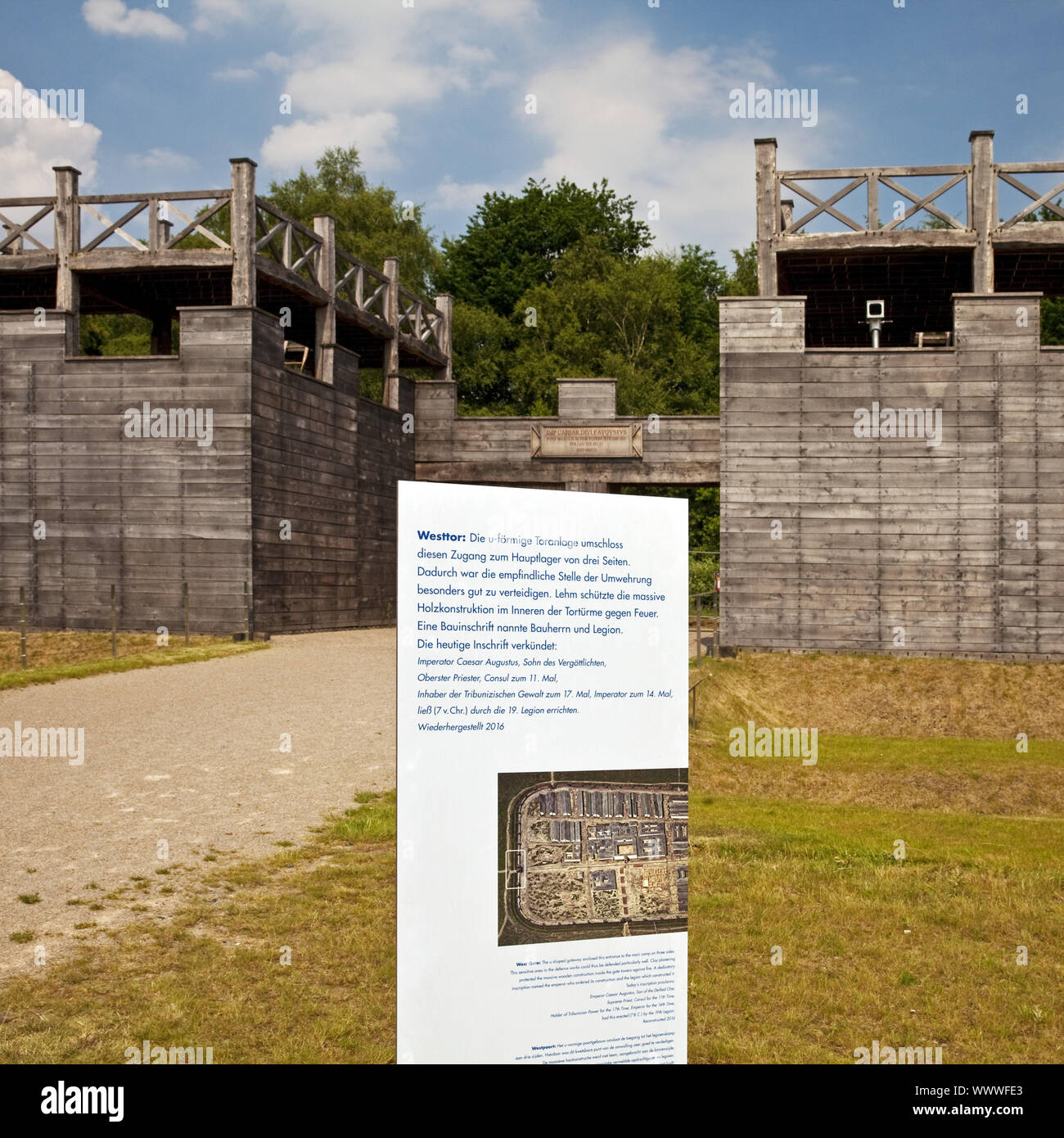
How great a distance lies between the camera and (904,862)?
8.33m

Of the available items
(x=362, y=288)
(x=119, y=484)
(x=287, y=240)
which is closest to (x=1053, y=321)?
(x=362, y=288)

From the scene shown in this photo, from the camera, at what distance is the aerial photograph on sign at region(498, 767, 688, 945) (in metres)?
4.32

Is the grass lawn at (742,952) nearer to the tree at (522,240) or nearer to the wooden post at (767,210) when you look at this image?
the wooden post at (767,210)

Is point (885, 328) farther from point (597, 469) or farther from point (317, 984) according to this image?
point (317, 984)

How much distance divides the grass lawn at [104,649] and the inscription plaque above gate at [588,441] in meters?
9.16

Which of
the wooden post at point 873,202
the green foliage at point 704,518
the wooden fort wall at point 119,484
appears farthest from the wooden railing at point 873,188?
the green foliage at point 704,518

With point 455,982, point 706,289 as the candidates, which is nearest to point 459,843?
point 455,982

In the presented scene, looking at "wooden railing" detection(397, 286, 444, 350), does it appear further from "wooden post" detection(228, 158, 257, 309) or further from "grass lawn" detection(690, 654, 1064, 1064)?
"grass lawn" detection(690, 654, 1064, 1064)

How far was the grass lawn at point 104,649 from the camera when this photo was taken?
61.5ft

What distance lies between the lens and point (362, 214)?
4988cm

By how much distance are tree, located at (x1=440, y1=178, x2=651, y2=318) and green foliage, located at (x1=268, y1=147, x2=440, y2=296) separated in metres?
3.20

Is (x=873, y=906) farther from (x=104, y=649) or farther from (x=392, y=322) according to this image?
(x=392, y=322)

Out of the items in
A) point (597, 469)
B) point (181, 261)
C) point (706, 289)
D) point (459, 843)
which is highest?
point (706, 289)
